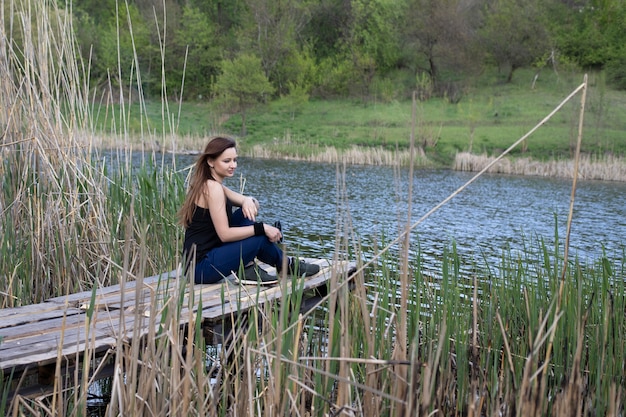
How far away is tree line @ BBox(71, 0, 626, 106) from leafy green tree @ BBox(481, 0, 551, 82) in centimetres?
5

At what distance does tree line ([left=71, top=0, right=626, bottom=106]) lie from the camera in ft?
129

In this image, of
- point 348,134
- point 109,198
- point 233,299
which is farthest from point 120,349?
point 348,134

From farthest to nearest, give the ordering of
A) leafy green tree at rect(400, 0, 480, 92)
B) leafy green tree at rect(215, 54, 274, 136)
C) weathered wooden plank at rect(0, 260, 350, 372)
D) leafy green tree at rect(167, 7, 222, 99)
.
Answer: leafy green tree at rect(167, 7, 222, 99) < leafy green tree at rect(400, 0, 480, 92) < leafy green tree at rect(215, 54, 274, 136) < weathered wooden plank at rect(0, 260, 350, 372)

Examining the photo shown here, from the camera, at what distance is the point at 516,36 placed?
3966 centimetres

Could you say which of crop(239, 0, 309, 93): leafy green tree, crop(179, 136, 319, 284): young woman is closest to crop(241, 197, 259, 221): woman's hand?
crop(179, 136, 319, 284): young woman

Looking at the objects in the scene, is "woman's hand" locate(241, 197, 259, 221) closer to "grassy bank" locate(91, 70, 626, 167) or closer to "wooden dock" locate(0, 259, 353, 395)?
"wooden dock" locate(0, 259, 353, 395)

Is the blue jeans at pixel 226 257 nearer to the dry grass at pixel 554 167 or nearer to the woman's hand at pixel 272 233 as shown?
the woman's hand at pixel 272 233

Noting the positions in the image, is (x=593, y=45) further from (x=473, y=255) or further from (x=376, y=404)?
(x=376, y=404)

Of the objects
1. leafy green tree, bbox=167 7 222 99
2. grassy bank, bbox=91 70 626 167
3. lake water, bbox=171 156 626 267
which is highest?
leafy green tree, bbox=167 7 222 99

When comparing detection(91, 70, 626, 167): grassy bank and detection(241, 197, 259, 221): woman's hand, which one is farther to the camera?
detection(91, 70, 626, 167): grassy bank

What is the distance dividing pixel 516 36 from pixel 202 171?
124ft

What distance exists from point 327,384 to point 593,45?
4203 centimetres

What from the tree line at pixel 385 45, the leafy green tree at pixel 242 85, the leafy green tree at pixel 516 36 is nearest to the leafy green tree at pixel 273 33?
the tree line at pixel 385 45

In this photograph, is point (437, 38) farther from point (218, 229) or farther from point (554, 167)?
point (218, 229)
